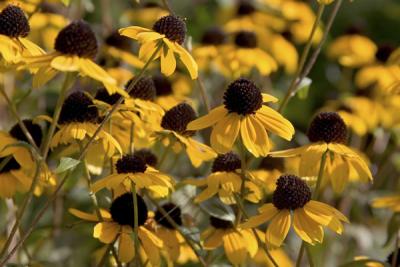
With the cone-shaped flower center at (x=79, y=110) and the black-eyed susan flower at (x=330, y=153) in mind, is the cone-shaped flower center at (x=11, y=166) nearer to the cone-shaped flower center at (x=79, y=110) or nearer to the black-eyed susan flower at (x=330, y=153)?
the cone-shaped flower center at (x=79, y=110)

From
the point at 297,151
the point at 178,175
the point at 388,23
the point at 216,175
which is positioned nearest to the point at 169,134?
the point at 216,175

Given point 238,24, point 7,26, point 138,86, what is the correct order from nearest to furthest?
point 7,26 → point 138,86 → point 238,24

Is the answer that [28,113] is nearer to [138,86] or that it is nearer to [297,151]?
[138,86]

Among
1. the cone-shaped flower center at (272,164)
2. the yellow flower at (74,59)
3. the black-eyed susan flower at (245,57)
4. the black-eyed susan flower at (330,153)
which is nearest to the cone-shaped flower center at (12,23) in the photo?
the yellow flower at (74,59)

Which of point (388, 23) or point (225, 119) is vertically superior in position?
point (225, 119)

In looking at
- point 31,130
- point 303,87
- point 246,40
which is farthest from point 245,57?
point 31,130

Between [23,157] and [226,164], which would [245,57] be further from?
[23,157]
